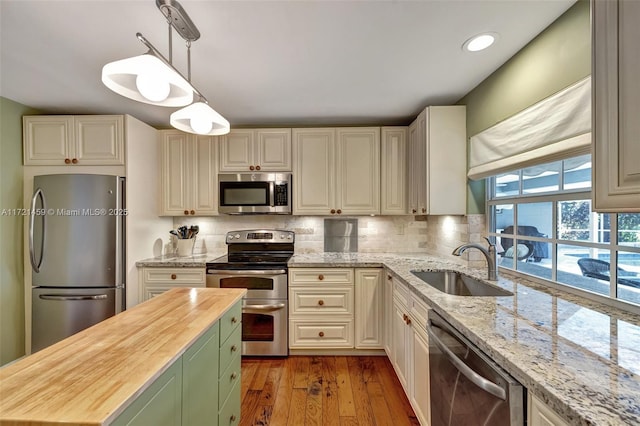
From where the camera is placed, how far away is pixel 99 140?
240 centimetres

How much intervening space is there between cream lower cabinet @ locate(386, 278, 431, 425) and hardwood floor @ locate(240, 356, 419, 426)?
0.18 metres

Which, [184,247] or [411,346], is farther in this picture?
[184,247]

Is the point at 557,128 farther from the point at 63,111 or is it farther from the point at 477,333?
the point at 63,111

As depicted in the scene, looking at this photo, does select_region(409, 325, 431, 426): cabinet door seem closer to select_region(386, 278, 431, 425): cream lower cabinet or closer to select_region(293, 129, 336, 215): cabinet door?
select_region(386, 278, 431, 425): cream lower cabinet

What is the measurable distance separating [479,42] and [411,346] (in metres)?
1.95

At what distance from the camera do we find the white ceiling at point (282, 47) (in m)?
1.33

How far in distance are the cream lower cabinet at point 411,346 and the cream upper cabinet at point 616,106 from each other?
3.27 feet

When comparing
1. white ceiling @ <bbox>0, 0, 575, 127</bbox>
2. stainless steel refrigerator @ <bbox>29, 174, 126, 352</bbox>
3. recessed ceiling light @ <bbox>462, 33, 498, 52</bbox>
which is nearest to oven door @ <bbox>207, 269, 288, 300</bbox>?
stainless steel refrigerator @ <bbox>29, 174, 126, 352</bbox>

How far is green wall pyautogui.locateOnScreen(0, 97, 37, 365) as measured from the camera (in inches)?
88.3

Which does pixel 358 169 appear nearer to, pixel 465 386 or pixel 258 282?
pixel 258 282

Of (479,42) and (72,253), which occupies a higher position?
(479,42)

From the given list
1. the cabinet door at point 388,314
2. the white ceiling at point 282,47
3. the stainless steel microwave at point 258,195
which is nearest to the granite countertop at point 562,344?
the cabinet door at point 388,314

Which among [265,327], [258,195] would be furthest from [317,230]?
[265,327]

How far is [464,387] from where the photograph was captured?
108 centimetres
